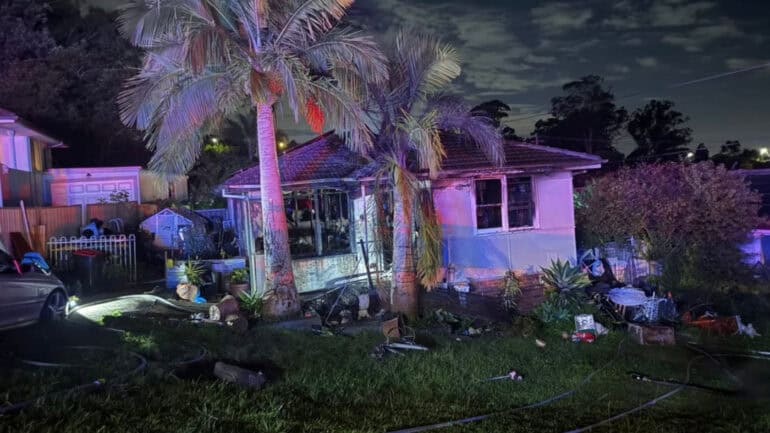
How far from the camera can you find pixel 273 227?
1148cm

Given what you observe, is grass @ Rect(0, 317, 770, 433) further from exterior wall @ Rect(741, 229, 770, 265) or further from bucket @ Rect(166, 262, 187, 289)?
exterior wall @ Rect(741, 229, 770, 265)

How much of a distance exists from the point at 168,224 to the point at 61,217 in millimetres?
3151

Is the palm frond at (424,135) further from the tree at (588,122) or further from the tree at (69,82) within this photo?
the tree at (588,122)

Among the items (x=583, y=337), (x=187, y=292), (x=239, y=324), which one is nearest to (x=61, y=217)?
(x=187, y=292)

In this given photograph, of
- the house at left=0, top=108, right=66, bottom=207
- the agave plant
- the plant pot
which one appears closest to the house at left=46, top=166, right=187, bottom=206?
the house at left=0, top=108, right=66, bottom=207

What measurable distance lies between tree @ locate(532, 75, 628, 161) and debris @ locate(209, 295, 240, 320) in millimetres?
31877

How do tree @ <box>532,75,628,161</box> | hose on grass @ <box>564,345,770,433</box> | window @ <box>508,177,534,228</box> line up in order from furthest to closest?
tree @ <box>532,75,628,161</box> < window @ <box>508,177,534,228</box> < hose on grass @ <box>564,345,770,433</box>

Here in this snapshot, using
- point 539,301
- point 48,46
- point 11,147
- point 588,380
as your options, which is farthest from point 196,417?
point 48,46

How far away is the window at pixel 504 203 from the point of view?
1414 centimetres

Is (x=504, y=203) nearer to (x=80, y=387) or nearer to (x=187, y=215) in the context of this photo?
(x=80, y=387)

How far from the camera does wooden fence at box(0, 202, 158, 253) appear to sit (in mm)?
15578

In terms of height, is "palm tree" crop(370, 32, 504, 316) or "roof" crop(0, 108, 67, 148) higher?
"roof" crop(0, 108, 67, 148)

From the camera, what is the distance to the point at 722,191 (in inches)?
527

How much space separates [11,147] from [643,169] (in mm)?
19530
